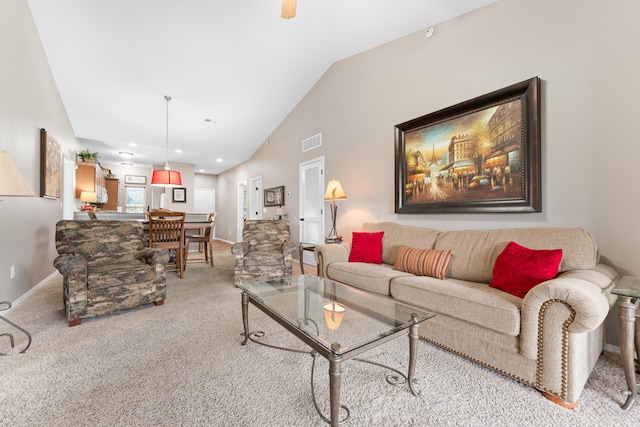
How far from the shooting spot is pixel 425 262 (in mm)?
2463

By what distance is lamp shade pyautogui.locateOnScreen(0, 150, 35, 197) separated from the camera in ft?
5.32

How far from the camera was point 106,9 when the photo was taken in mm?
3055

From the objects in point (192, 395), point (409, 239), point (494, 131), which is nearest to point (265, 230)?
point (409, 239)

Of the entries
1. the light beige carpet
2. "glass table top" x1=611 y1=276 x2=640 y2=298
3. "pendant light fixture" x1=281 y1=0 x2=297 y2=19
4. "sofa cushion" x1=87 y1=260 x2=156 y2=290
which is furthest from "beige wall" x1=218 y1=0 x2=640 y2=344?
"sofa cushion" x1=87 y1=260 x2=156 y2=290

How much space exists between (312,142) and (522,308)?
4.28m

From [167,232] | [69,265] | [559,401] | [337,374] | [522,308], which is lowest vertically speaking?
[559,401]

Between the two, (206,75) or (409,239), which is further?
(206,75)

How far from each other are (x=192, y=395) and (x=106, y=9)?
4.06m

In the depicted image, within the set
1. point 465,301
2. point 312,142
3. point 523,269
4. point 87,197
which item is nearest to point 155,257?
point 465,301

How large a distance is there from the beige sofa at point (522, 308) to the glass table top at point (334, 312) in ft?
1.28

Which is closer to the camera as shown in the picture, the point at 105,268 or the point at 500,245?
the point at 500,245

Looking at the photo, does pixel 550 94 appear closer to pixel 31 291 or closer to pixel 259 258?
pixel 259 258

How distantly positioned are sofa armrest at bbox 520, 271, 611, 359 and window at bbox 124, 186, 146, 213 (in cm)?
Answer: 1072

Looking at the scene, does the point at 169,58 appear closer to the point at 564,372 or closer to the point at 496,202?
the point at 496,202
